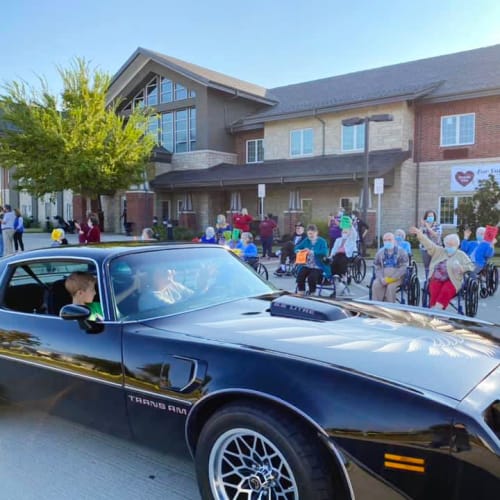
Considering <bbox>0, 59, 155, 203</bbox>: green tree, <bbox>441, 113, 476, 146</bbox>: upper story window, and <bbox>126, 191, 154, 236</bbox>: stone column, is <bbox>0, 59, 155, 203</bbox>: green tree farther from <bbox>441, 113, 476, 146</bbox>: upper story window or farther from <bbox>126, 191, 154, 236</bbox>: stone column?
<bbox>441, 113, 476, 146</bbox>: upper story window

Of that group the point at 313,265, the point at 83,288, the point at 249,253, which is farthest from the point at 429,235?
the point at 83,288

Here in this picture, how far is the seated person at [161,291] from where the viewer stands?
10.4 ft

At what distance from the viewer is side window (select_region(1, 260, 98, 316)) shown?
3.77m

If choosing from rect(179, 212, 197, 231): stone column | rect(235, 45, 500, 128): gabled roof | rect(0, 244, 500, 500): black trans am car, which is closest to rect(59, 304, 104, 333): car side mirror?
rect(0, 244, 500, 500): black trans am car

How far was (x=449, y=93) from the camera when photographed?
20984mm

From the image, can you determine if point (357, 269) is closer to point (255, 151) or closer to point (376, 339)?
point (376, 339)

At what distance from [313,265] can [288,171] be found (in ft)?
47.9

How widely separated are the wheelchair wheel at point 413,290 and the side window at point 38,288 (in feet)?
18.9

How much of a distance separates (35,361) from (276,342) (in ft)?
5.76

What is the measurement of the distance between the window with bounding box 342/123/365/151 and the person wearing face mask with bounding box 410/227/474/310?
1677 cm

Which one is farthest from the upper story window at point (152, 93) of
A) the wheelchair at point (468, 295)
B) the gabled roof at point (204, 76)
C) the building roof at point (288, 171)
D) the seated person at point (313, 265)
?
the wheelchair at point (468, 295)

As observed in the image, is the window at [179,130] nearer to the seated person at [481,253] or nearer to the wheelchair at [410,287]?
the seated person at [481,253]

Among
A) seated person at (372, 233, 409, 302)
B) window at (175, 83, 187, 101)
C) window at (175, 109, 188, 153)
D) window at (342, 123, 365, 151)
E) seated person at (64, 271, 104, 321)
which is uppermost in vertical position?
window at (175, 83, 187, 101)

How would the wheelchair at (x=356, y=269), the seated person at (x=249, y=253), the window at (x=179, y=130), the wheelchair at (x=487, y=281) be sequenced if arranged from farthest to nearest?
the window at (x=179, y=130) → the wheelchair at (x=356, y=269) → the seated person at (x=249, y=253) → the wheelchair at (x=487, y=281)
